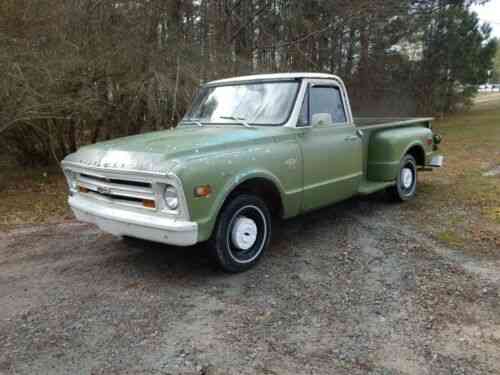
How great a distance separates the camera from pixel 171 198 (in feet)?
11.3

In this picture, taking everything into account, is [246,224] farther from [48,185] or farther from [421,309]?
[48,185]

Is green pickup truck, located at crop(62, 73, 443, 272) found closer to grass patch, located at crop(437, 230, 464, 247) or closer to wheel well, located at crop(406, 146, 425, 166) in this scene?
wheel well, located at crop(406, 146, 425, 166)

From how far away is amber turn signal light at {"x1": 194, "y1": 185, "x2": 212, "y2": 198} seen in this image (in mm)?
3422

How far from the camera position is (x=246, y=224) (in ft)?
13.3

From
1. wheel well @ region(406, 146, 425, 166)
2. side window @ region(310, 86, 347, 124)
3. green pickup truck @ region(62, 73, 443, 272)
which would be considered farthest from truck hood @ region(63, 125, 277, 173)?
wheel well @ region(406, 146, 425, 166)

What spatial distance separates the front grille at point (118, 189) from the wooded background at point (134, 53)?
387 cm

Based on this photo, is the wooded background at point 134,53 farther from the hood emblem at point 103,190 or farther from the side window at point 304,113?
the side window at point 304,113

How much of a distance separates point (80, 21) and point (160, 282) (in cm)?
632

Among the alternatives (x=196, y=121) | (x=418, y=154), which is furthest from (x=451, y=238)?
(x=196, y=121)

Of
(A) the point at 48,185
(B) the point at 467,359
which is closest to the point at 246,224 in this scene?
(B) the point at 467,359

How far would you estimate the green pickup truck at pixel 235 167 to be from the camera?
137 inches

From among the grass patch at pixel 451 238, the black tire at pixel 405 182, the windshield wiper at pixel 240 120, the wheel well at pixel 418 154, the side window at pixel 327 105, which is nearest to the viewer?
the windshield wiper at pixel 240 120

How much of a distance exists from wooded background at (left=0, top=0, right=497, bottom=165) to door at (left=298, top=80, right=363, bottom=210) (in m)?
4.55

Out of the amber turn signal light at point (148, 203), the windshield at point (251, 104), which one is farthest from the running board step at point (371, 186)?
the amber turn signal light at point (148, 203)
